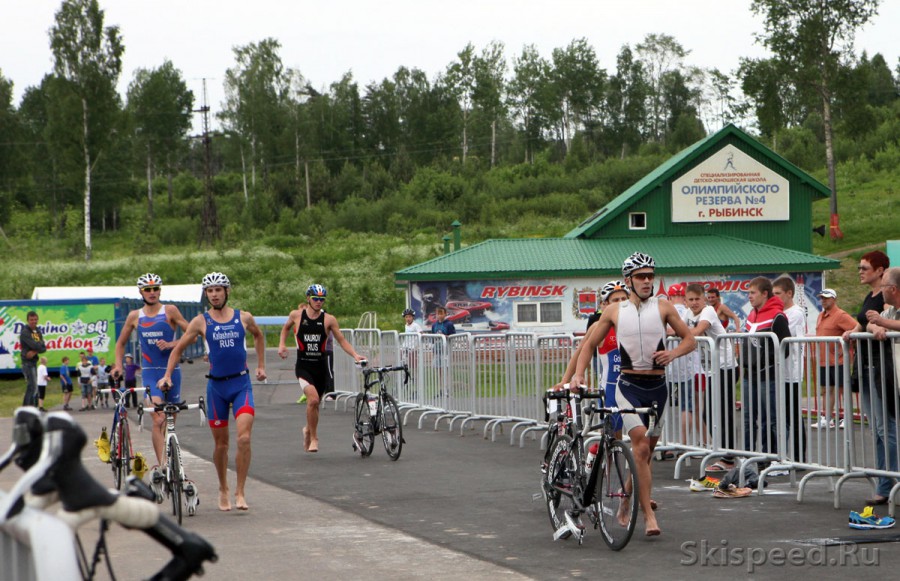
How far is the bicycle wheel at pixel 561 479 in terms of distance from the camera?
8.70m

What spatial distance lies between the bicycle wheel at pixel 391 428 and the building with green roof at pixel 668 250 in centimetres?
2439

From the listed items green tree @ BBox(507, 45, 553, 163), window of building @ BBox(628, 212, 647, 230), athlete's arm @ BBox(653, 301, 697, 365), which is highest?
green tree @ BBox(507, 45, 553, 163)

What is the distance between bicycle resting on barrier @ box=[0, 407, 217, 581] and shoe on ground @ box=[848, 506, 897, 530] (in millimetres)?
6591

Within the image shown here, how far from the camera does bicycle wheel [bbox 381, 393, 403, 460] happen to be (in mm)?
14211

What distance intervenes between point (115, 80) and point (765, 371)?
229ft

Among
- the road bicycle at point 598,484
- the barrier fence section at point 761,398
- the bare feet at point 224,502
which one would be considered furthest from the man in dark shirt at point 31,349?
the road bicycle at point 598,484

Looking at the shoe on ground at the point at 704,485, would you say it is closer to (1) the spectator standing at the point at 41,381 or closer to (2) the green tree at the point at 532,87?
(1) the spectator standing at the point at 41,381

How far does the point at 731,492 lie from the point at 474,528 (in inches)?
105

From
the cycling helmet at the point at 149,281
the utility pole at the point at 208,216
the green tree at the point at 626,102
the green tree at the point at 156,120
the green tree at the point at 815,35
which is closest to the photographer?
the cycling helmet at the point at 149,281

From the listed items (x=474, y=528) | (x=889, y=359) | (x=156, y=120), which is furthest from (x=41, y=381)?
(x=156, y=120)

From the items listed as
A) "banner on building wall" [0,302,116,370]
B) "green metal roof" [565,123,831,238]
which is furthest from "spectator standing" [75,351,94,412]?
"green metal roof" [565,123,831,238]

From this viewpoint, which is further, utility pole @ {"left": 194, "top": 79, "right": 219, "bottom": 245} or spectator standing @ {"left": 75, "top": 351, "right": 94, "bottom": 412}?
A: utility pole @ {"left": 194, "top": 79, "right": 219, "bottom": 245}

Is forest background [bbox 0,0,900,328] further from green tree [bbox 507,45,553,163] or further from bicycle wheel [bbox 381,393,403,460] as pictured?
bicycle wheel [bbox 381,393,403,460]

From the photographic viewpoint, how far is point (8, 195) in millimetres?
98938
